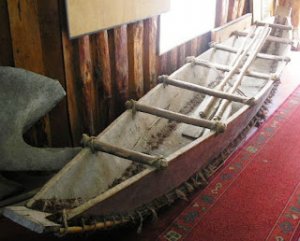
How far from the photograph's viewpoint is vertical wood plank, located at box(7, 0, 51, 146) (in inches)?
102

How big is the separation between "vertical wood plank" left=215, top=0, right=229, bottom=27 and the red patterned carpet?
2.21 meters

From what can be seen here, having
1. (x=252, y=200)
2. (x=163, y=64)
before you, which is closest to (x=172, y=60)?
(x=163, y=64)

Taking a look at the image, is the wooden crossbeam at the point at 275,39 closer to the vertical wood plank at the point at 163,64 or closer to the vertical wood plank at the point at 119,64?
the vertical wood plank at the point at 163,64

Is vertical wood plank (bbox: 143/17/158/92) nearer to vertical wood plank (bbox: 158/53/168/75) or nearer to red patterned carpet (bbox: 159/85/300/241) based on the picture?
vertical wood plank (bbox: 158/53/168/75)

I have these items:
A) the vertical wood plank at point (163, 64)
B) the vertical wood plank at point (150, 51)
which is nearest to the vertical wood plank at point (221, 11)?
the vertical wood plank at point (163, 64)


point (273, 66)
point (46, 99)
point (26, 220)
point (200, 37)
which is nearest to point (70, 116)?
point (46, 99)

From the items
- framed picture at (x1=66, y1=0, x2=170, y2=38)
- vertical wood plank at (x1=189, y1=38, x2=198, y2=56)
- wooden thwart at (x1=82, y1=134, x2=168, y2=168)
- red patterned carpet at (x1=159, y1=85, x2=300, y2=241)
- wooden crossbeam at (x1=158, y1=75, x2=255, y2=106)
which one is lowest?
red patterned carpet at (x1=159, y1=85, x2=300, y2=241)

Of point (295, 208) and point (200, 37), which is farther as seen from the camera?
point (200, 37)

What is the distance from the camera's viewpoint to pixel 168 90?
386 cm

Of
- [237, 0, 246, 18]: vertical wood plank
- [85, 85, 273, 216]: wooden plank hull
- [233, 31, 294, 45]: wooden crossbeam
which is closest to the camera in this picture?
[85, 85, 273, 216]: wooden plank hull

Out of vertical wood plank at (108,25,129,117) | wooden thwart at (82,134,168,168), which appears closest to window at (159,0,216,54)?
vertical wood plank at (108,25,129,117)

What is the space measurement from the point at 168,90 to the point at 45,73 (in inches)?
53.9

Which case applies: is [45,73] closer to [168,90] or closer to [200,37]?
[168,90]

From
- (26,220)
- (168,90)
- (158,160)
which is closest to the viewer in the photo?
(26,220)
